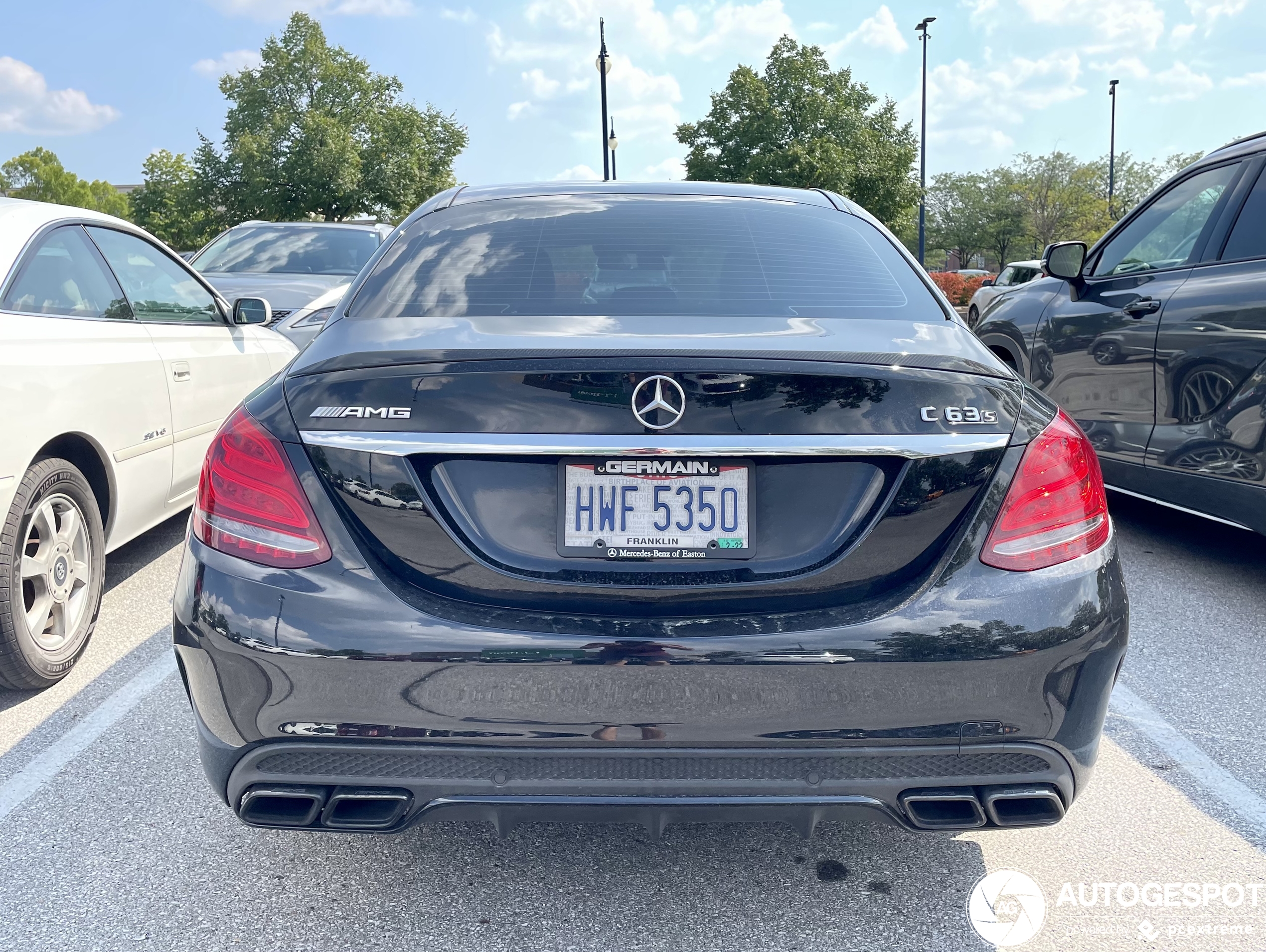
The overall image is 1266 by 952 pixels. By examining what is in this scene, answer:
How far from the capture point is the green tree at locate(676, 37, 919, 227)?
4528 cm

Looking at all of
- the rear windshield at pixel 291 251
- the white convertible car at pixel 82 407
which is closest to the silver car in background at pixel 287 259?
the rear windshield at pixel 291 251

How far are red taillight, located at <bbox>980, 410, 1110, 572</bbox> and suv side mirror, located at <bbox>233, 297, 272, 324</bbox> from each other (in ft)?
13.9

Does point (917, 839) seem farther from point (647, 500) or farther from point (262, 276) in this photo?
point (262, 276)

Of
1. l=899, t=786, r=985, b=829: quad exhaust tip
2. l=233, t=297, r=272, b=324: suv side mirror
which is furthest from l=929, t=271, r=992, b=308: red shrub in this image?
l=899, t=786, r=985, b=829: quad exhaust tip

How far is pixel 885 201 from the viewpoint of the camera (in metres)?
46.3

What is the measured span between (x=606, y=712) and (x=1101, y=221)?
5872 cm

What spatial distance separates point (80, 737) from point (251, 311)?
104 inches

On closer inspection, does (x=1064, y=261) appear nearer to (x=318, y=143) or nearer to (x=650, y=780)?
(x=650, y=780)

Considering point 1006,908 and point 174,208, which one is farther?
point 174,208

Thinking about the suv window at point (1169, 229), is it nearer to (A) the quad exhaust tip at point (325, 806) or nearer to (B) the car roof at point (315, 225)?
(A) the quad exhaust tip at point (325, 806)

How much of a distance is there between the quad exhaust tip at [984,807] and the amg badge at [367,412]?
4.03 ft

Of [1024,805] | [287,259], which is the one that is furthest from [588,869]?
[287,259]

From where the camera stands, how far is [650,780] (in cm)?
203

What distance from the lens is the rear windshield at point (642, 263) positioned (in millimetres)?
2473
